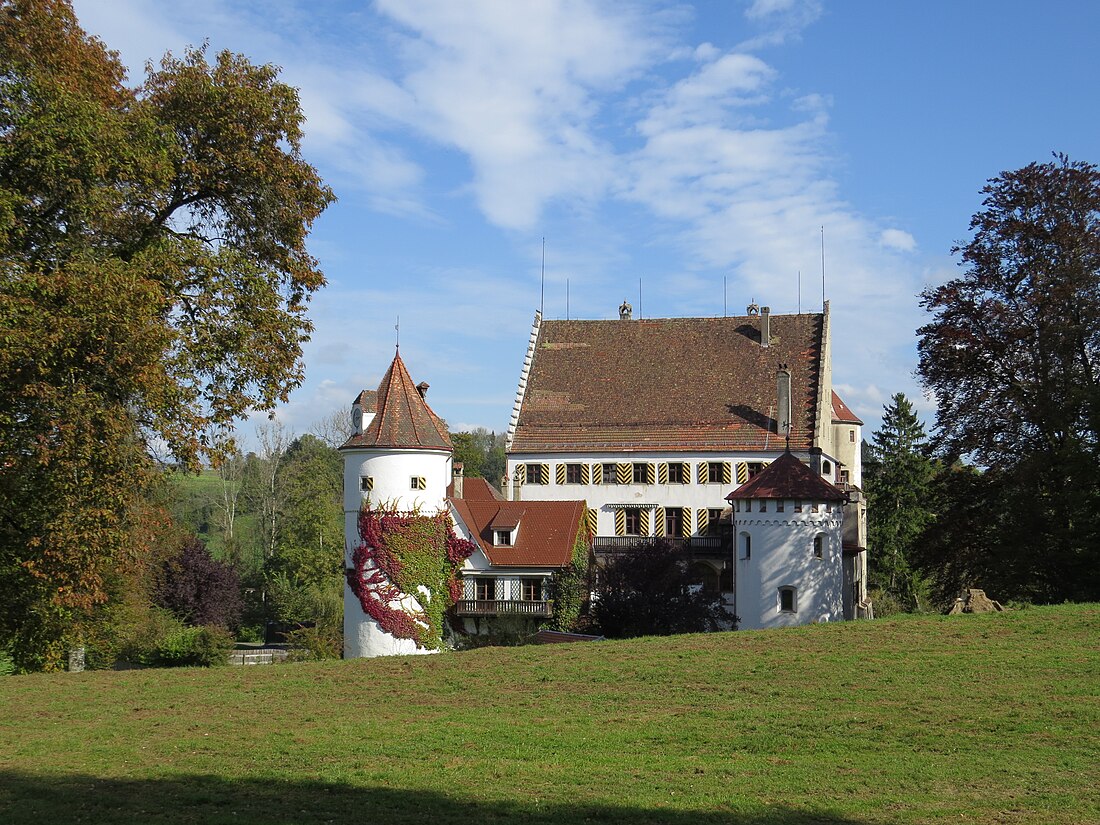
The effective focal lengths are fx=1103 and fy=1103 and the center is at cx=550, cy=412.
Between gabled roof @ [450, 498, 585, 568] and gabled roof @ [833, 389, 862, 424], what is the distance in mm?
18917

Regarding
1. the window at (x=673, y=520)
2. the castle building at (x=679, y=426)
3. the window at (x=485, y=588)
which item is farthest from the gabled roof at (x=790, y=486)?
the window at (x=485, y=588)

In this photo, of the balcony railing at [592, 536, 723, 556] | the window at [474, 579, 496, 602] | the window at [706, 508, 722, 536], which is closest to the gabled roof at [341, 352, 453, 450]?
the window at [474, 579, 496, 602]

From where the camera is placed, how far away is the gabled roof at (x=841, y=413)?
58812mm

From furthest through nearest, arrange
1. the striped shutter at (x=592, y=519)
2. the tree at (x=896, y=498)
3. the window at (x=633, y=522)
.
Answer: the tree at (x=896, y=498) → the window at (x=633, y=522) → the striped shutter at (x=592, y=519)

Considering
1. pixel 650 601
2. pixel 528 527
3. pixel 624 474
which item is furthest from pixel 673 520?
pixel 650 601

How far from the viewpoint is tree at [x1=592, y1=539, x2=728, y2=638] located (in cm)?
3347

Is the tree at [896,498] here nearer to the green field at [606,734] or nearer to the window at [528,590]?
the window at [528,590]

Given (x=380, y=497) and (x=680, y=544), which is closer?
(x=380, y=497)

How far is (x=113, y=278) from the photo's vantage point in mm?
17469

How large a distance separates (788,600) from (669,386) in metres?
→ 15.2

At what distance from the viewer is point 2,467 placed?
738 inches

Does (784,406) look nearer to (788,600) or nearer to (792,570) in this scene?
(792,570)

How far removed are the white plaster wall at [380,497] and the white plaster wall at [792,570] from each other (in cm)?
1196

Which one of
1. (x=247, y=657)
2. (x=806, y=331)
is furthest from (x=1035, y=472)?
(x=247, y=657)
